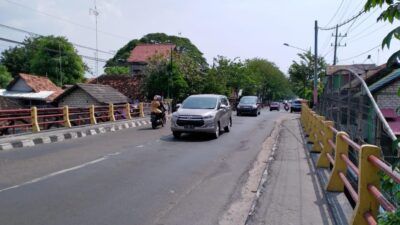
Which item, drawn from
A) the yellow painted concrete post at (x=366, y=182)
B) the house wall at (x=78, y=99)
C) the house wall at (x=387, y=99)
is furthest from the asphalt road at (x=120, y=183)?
the house wall at (x=78, y=99)

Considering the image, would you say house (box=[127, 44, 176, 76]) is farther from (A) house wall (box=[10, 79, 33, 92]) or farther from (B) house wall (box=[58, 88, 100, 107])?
(B) house wall (box=[58, 88, 100, 107])

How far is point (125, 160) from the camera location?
10414 millimetres

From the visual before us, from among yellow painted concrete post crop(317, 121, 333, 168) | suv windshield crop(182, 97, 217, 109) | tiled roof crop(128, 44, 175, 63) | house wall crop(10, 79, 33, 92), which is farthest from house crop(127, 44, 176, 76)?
yellow painted concrete post crop(317, 121, 333, 168)

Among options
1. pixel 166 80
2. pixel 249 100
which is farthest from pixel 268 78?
pixel 249 100

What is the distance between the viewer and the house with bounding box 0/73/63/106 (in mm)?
43147

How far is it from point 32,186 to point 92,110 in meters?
14.1

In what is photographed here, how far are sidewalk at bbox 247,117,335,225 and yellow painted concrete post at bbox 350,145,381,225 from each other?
1081 mm

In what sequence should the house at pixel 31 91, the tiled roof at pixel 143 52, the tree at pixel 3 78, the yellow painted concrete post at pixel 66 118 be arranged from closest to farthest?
the yellow painted concrete post at pixel 66 118
the house at pixel 31 91
the tree at pixel 3 78
the tiled roof at pixel 143 52

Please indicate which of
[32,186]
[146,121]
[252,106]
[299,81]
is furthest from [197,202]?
[299,81]

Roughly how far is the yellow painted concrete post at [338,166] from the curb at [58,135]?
10172 mm

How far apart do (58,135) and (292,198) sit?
11705 mm

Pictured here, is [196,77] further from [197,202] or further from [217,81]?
[197,202]

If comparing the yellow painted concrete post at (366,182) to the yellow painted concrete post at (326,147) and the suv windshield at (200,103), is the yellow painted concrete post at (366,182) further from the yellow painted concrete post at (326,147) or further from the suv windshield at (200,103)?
the suv windshield at (200,103)

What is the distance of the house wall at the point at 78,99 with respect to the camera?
35.9 meters
